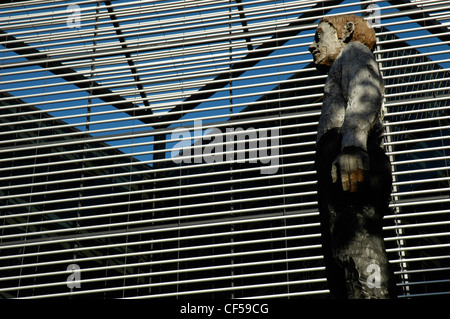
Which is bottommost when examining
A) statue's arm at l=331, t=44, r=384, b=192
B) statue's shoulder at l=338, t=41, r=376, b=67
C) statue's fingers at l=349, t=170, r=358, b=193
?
statue's fingers at l=349, t=170, r=358, b=193

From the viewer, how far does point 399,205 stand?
686 centimetres

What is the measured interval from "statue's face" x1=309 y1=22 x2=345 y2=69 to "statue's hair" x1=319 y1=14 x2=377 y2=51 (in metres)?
0.04

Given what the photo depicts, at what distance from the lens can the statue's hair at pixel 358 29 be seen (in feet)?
14.8

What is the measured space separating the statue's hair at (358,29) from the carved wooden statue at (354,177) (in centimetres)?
3

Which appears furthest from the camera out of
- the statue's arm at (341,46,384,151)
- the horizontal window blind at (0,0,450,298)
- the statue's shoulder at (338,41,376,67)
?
the horizontal window blind at (0,0,450,298)

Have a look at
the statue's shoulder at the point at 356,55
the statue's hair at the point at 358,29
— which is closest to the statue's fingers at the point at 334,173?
the statue's shoulder at the point at 356,55

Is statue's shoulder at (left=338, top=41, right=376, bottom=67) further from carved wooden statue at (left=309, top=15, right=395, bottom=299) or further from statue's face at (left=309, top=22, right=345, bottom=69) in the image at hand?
statue's face at (left=309, top=22, right=345, bottom=69)

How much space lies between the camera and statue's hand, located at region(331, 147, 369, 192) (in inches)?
143

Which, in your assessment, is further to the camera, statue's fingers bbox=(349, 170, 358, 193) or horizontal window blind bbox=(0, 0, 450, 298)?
horizontal window blind bbox=(0, 0, 450, 298)

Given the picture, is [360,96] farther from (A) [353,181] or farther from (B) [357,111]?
(A) [353,181]

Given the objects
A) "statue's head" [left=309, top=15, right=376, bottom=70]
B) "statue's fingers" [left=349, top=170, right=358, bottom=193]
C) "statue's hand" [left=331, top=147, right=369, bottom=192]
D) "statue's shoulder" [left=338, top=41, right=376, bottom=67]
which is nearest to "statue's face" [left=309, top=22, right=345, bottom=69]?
"statue's head" [left=309, top=15, right=376, bottom=70]

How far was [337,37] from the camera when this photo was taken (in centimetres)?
453

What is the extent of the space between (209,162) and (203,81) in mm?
1184

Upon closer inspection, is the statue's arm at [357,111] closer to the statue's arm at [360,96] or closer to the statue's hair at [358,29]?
the statue's arm at [360,96]
